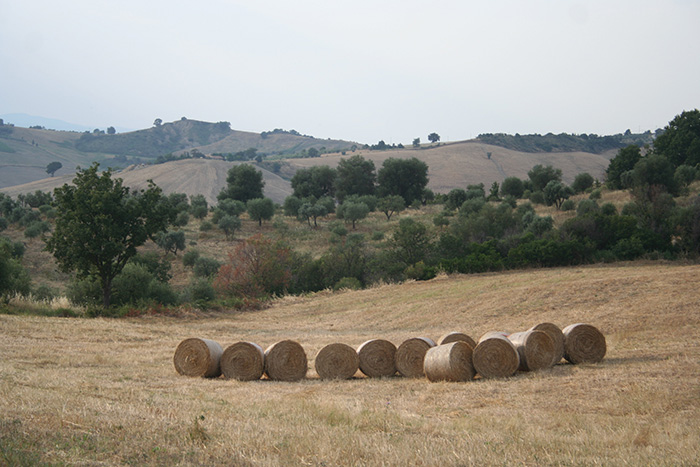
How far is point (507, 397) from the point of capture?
9609mm

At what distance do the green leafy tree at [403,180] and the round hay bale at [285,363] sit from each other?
2590 inches

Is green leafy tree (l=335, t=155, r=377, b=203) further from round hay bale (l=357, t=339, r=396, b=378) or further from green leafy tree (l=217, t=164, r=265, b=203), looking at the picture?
round hay bale (l=357, t=339, r=396, b=378)

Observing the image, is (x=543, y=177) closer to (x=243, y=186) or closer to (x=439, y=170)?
(x=243, y=186)

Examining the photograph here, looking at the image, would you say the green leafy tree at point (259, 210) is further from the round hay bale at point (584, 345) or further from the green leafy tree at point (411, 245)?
the round hay bale at point (584, 345)

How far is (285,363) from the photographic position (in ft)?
41.5

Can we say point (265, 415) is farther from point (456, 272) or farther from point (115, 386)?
point (456, 272)

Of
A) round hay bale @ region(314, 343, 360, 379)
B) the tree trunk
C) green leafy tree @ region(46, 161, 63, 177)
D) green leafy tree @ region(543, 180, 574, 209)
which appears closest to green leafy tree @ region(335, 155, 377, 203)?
green leafy tree @ region(543, 180, 574, 209)

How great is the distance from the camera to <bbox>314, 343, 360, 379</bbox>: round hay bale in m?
12.7

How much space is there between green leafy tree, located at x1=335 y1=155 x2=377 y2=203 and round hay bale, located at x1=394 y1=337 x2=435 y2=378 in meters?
65.9

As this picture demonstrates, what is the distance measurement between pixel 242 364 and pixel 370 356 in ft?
9.27

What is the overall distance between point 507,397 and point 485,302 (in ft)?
40.4

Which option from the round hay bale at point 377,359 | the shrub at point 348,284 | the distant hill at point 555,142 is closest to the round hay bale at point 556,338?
the round hay bale at point 377,359

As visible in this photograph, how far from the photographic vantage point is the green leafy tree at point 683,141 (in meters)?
56.1

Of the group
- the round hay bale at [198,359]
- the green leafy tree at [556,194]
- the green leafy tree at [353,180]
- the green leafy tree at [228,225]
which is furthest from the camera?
the green leafy tree at [353,180]
